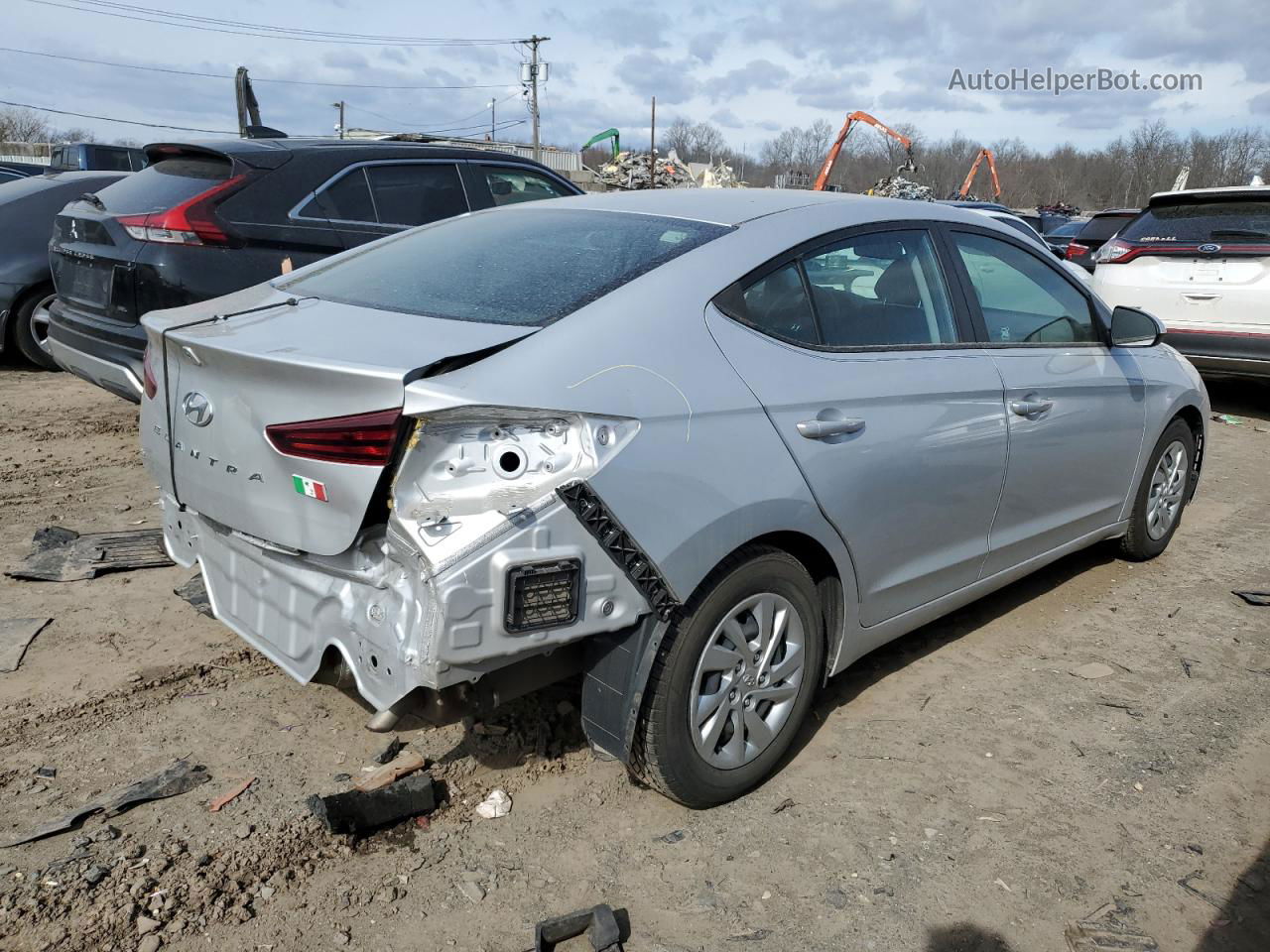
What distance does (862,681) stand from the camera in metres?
3.86

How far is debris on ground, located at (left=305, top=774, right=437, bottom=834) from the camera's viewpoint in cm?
274

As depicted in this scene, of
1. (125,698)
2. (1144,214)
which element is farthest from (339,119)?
(125,698)

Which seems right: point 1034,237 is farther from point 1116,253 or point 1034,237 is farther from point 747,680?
point 747,680

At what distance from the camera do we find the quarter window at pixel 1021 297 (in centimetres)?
385

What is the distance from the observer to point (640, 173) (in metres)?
43.8

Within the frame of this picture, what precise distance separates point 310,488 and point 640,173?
43.4 meters

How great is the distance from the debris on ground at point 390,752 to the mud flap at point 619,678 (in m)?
0.82

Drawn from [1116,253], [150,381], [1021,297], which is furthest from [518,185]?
[1116,253]

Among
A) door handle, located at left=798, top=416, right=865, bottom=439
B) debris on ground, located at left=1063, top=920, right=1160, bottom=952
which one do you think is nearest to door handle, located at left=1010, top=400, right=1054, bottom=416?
door handle, located at left=798, top=416, right=865, bottom=439

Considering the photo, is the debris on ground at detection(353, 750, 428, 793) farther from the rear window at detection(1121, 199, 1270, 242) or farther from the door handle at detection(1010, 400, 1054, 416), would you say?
the rear window at detection(1121, 199, 1270, 242)

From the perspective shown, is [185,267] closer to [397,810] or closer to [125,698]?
[125,698]

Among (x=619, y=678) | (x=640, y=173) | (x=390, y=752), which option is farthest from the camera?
(x=640, y=173)

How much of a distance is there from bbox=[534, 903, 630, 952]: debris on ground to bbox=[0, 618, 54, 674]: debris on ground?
7.53 ft

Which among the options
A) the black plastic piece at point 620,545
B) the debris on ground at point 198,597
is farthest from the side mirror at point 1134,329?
the debris on ground at point 198,597
